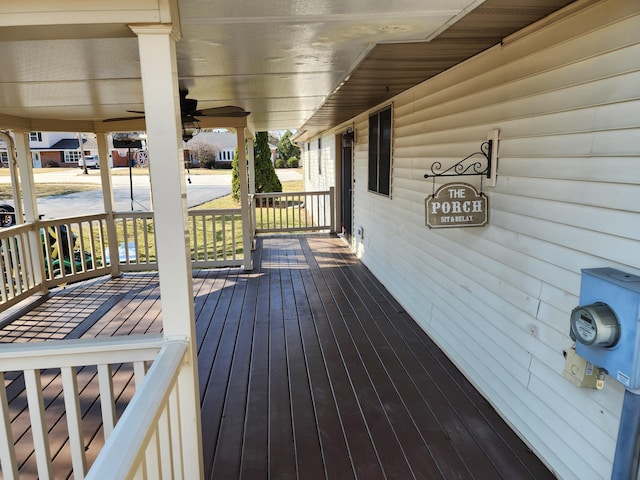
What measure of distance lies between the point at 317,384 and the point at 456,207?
1546 millimetres

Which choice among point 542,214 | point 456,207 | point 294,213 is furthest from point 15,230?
point 294,213

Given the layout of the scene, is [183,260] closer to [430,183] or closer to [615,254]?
[615,254]

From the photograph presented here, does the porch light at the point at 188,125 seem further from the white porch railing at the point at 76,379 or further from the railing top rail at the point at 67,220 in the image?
the white porch railing at the point at 76,379

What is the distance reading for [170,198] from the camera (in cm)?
153

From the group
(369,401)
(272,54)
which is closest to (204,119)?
(272,54)

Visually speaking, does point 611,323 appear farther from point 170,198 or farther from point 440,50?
point 440,50

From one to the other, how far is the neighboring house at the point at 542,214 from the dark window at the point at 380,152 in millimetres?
1211

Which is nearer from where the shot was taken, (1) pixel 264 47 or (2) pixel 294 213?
(1) pixel 264 47

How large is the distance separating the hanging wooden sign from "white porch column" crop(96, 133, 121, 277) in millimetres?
4714

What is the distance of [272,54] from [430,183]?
1.80 meters

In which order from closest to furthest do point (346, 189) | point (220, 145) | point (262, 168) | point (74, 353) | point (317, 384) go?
point (74, 353) → point (317, 384) → point (346, 189) → point (262, 168) → point (220, 145)

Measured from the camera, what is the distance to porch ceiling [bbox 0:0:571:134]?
1677mm

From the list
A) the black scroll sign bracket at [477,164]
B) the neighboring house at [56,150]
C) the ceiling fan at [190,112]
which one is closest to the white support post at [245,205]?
the ceiling fan at [190,112]

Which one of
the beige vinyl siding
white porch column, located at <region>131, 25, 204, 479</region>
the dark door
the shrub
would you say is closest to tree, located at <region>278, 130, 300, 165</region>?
the shrub
